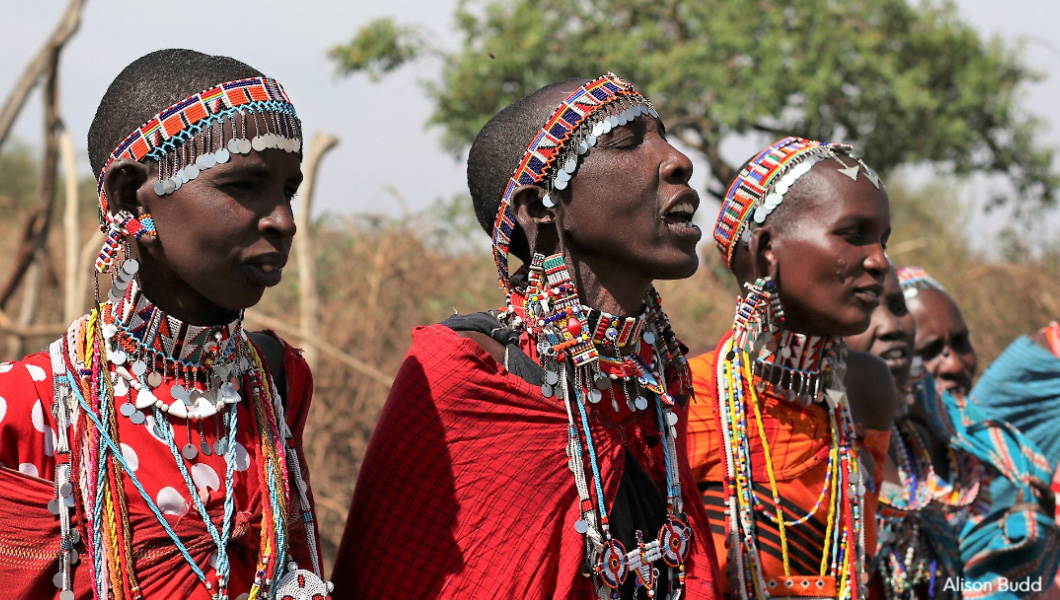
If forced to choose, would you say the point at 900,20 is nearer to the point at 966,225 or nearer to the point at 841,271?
the point at 966,225

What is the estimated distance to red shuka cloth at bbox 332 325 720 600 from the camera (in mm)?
2814

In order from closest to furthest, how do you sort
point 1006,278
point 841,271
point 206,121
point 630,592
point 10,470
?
point 10,470 → point 206,121 → point 630,592 → point 841,271 → point 1006,278

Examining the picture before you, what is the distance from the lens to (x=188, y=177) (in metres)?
2.45

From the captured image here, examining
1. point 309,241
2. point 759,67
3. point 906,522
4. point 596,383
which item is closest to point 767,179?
point 596,383

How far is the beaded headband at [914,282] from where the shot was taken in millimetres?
5781

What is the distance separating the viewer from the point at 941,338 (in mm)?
5688

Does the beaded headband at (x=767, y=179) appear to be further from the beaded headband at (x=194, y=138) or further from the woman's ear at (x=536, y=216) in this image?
the beaded headband at (x=194, y=138)

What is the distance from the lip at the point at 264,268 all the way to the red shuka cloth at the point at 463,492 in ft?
1.78

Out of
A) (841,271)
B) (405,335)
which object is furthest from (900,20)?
(841,271)

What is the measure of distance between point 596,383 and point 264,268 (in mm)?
936

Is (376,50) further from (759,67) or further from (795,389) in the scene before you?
(795,389)

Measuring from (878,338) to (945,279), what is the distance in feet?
29.5

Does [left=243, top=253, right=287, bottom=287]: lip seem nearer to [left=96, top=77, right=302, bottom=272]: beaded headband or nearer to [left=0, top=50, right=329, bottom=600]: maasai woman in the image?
[left=0, top=50, right=329, bottom=600]: maasai woman

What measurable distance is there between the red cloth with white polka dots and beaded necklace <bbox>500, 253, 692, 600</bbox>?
0.75 metres
